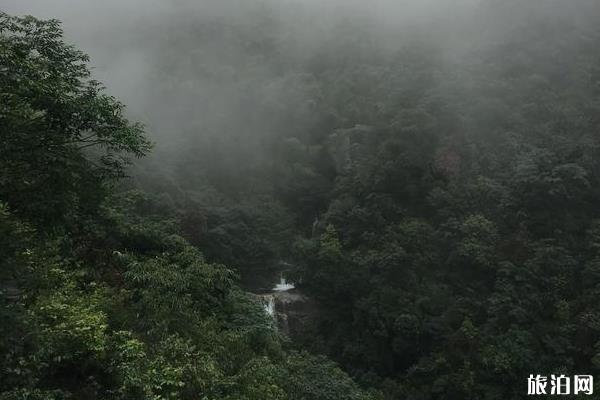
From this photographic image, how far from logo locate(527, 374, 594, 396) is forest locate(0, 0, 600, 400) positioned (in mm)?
527

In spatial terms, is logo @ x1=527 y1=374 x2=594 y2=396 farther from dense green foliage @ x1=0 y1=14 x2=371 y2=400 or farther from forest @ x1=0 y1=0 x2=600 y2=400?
dense green foliage @ x1=0 y1=14 x2=371 y2=400

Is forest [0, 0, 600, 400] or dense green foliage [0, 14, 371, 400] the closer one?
dense green foliage [0, 14, 371, 400]

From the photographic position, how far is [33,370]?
5.91 metres

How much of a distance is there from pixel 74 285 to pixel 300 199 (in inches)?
1081

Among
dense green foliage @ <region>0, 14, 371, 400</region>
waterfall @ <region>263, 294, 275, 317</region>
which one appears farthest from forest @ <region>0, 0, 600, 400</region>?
waterfall @ <region>263, 294, 275, 317</region>

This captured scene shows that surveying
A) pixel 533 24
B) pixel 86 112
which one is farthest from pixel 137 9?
pixel 86 112

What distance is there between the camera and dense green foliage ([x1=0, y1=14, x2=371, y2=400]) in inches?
224

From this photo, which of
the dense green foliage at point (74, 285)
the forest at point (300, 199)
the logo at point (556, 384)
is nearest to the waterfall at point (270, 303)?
the forest at point (300, 199)

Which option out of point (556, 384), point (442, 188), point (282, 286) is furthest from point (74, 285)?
point (442, 188)

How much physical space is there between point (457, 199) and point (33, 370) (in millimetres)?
23988

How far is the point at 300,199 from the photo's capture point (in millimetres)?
36000

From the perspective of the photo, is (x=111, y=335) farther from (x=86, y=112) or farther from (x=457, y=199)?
(x=457, y=199)

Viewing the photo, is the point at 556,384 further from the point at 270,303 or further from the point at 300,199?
the point at 300,199

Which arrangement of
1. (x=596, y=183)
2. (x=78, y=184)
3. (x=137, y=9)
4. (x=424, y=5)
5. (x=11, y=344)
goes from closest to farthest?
(x=11, y=344)
(x=78, y=184)
(x=596, y=183)
(x=424, y=5)
(x=137, y=9)
